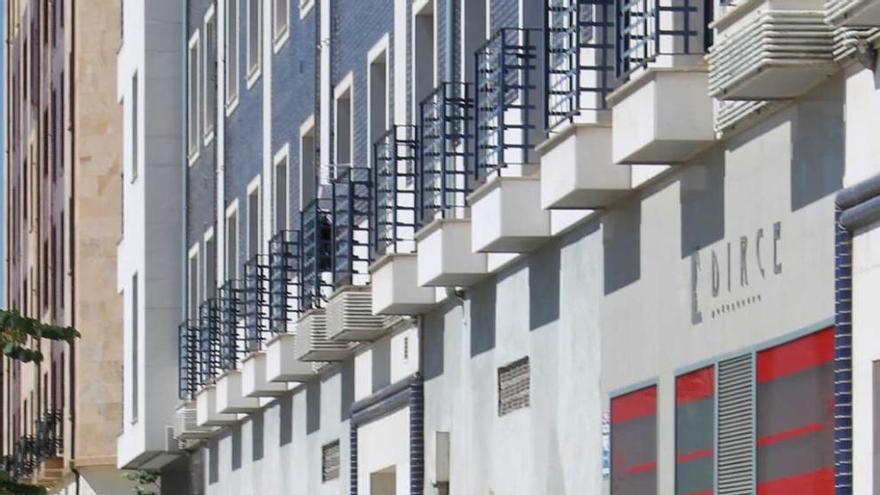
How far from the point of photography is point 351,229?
27.2 m

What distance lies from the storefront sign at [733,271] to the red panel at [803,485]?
41.0 inches

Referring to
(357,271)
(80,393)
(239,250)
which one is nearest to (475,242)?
(357,271)

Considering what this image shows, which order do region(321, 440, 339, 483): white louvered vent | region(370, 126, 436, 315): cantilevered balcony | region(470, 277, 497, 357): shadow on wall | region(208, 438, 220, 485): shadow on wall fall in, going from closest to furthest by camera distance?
region(470, 277, 497, 357): shadow on wall
region(370, 126, 436, 315): cantilevered balcony
region(321, 440, 339, 483): white louvered vent
region(208, 438, 220, 485): shadow on wall

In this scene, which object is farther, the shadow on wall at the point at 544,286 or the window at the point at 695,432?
the shadow on wall at the point at 544,286

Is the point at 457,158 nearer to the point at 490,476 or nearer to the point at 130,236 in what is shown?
the point at 490,476

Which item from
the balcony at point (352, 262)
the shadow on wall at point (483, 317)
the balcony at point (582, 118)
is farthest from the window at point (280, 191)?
the balcony at point (582, 118)

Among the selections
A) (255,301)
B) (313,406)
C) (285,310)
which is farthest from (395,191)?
(255,301)

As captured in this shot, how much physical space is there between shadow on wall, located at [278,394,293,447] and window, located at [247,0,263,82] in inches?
171

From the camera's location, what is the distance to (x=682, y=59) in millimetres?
17109

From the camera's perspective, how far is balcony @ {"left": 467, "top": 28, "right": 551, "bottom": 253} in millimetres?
20750

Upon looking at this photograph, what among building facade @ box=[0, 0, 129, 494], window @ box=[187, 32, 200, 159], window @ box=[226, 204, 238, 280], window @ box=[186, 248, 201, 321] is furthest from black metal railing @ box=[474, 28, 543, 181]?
building facade @ box=[0, 0, 129, 494]

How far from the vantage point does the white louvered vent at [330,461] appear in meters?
32.1

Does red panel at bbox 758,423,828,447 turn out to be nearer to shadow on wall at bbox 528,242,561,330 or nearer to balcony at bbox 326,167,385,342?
shadow on wall at bbox 528,242,561,330

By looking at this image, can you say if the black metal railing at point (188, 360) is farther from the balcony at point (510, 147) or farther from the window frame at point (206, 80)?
the balcony at point (510, 147)
